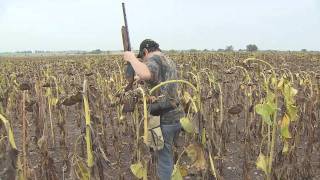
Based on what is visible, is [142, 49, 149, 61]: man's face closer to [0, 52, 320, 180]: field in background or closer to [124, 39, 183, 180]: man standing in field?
[124, 39, 183, 180]: man standing in field

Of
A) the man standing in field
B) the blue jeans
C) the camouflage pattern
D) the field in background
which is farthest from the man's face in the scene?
the blue jeans

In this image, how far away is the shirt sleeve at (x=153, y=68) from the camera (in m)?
4.03

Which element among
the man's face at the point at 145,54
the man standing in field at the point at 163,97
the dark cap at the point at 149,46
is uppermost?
the dark cap at the point at 149,46

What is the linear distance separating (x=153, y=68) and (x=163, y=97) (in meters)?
0.27

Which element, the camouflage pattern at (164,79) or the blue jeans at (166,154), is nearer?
the camouflage pattern at (164,79)

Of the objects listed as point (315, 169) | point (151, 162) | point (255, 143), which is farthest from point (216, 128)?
point (151, 162)

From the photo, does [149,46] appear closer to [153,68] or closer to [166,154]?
[153,68]

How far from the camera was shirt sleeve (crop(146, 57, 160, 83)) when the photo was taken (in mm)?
4031

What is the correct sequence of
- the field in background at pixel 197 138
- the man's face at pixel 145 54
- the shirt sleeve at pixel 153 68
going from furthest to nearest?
the man's face at pixel 145 54 < the shirt sleeve at pixel 153 68 < the field in background at pixel 197 138

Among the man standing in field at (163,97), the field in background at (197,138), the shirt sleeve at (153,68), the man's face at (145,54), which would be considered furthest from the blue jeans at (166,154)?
the man's face at (145,54)

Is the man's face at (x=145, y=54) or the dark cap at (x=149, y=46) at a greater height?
the dark cap at (x=149, y=46)

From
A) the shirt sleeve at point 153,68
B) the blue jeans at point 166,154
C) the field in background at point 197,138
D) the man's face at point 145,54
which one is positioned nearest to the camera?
the field in background at point 197,138

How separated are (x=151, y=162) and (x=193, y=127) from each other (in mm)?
494

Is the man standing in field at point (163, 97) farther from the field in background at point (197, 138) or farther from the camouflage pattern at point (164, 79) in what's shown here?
the field in background at point (197, 138)
